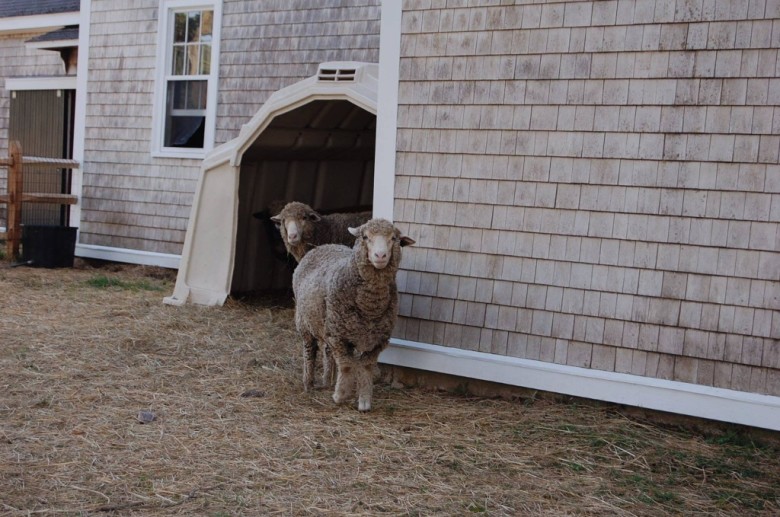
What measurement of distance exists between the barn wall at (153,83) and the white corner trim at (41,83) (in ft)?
4.88

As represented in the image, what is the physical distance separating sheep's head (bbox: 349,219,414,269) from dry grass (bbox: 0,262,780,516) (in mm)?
1014

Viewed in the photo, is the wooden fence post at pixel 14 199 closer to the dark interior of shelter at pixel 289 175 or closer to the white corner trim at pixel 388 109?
the dark interior of shelter at pixel 289 175

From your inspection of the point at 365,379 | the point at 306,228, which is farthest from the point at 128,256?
the point at 365,379

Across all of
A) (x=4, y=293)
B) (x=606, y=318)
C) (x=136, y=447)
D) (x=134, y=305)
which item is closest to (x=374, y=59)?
(x=134, y=305)

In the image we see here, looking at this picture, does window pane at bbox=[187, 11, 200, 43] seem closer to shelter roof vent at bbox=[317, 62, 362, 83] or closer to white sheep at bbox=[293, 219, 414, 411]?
shelter roof vent at bbox=[317, 62, 362, 83]

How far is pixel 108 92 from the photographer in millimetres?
13094

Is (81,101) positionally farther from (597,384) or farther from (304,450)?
(597,384)

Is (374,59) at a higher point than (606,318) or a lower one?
higher

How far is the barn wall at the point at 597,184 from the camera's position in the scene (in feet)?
17.8

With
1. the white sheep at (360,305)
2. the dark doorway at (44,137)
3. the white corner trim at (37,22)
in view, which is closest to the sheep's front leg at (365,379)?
the white sheep at (360,305)

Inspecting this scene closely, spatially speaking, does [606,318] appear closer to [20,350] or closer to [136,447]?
[136,447]

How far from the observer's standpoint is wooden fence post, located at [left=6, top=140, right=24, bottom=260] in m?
12.8

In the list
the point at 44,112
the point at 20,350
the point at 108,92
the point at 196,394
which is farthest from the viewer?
the point at 44,112

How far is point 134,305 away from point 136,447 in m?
4.91
